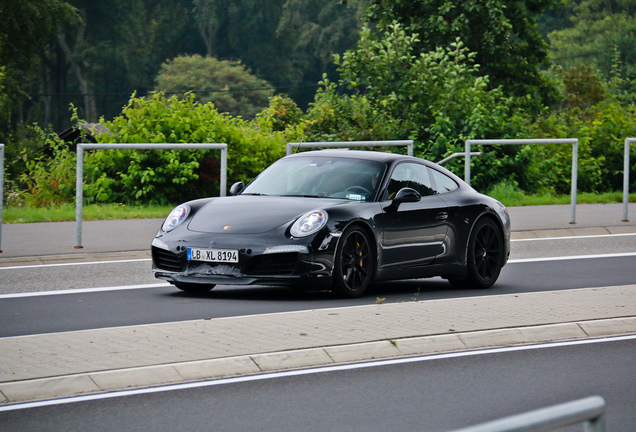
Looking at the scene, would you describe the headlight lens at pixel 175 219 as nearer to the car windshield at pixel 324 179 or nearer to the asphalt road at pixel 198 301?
the asphalt road at pixel 198 301

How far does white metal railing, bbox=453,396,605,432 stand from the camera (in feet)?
8.65

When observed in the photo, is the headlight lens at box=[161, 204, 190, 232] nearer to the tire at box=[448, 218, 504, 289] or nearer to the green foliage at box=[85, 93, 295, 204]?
the tire at box=[448, 218, 504, 289]

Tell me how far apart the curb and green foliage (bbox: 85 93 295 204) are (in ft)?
41.1

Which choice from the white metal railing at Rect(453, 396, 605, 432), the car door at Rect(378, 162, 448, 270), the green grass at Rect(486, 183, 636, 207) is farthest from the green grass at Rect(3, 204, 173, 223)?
the white metal railing at Rect(453, 396, 605, 432)

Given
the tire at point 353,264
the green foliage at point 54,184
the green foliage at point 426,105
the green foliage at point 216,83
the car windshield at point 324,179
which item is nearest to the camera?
the tire at point 353,264

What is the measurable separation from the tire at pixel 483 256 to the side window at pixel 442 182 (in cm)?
46

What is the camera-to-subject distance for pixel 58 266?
12992 mm

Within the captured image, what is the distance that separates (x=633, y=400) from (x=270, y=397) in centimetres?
207

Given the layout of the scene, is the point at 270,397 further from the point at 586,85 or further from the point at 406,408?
the point at 586,85

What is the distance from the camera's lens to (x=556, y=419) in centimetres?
269

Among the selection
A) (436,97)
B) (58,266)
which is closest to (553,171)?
(436,97)

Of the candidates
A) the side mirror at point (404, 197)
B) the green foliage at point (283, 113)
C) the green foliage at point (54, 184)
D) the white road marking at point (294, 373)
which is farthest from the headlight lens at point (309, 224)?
the green foliage at point (283, 113)

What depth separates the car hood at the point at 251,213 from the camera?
10188 millimetres

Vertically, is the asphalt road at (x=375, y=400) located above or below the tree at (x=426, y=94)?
below
